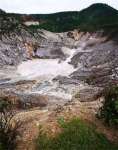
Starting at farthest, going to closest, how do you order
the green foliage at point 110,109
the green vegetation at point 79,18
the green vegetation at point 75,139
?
the green vegetation at point 79,18, the green foliage at point 110,109, the green vegetation at point 75,139

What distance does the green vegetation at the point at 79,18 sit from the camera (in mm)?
97188

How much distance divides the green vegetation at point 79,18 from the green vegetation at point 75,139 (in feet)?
258

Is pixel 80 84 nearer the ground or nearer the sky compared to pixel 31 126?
nearer the ground

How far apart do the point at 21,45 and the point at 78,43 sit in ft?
49.1

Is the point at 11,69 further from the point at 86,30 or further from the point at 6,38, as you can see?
the point at 86,30

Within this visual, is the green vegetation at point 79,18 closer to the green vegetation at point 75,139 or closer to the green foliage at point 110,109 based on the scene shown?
the green foliage at point 110,109

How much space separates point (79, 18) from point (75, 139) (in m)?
95.4

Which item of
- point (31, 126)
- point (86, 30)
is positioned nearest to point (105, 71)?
point (31, 126)

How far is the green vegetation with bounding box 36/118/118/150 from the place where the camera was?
50.4ft

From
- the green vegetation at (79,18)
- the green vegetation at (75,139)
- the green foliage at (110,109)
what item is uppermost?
the green foliage at (110,109)

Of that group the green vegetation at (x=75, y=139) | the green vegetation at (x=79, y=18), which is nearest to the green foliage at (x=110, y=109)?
the green vegetation at (x=75, y=139)

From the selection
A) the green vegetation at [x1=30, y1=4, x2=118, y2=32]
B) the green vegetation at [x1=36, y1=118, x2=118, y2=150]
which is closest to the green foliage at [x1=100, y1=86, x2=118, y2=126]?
the green vegetation at [x1=36, y1=118, x2=118, y2=150]

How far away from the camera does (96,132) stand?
1603 centimetres

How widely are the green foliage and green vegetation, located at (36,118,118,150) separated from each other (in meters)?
0.66
